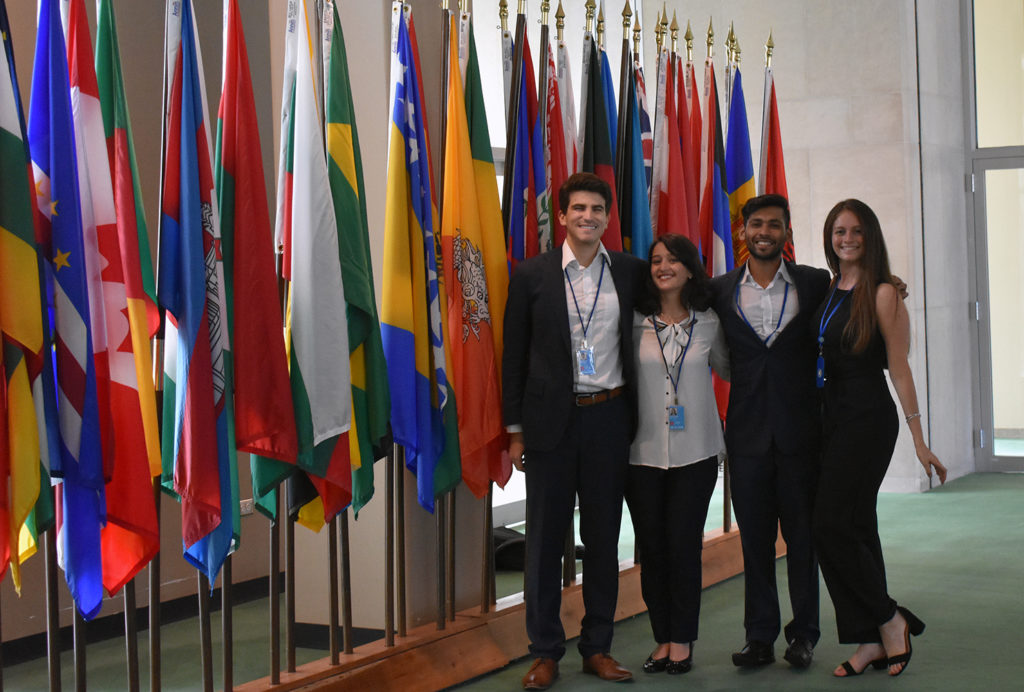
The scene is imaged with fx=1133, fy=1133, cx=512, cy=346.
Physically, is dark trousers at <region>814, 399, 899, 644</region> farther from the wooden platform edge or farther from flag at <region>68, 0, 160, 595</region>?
flag at <region>68, 0, 160, 595</region>

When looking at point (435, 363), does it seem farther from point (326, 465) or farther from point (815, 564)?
point (815, 564)

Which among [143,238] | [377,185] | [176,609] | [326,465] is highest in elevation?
[377,185]

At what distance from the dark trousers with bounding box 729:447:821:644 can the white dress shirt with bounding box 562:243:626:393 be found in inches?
21.1

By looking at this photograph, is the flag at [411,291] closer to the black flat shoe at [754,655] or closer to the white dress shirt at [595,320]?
the white dress shirt at [595,320]

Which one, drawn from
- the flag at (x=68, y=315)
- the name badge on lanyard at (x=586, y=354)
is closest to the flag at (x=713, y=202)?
the name badge on lanyard at (x=586, y=354)

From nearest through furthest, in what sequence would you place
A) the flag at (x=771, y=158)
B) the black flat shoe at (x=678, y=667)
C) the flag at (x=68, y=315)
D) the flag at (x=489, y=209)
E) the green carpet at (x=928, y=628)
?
the flag at (x=68, y=315), the green carpet at (x=928, y=628), the black flat shoe at (x=678, y=667), the flag at (x=489, y=209), the flag at (x=771, y=158)

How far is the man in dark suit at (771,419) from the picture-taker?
369 cm

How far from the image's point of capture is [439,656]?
3.80 metres

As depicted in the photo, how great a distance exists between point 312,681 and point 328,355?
0.98m

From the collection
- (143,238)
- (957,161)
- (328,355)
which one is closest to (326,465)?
(328,355)

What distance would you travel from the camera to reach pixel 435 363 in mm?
3668

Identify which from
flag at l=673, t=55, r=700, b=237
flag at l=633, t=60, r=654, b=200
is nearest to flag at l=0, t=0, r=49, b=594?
flag at l=633, t=60, r=654, b=200

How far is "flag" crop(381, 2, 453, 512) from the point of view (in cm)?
356

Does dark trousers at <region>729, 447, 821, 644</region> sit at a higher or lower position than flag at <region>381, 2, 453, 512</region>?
lower
